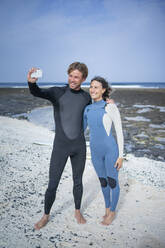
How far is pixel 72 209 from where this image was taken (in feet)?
12.8

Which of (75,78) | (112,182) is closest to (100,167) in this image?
(112,182)

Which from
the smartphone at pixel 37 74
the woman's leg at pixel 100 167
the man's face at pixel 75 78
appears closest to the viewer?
the smartphone at pixel 37 74

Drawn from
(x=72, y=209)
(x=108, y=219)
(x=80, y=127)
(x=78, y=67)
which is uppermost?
(x=78, y=67)

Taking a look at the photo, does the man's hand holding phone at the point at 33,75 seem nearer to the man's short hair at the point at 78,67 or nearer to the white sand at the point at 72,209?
the man's short hair at the point at 78,67

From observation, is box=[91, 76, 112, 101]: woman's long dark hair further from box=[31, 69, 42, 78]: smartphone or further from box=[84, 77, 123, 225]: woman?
box=[31, 69, 42, 78]: smartphone

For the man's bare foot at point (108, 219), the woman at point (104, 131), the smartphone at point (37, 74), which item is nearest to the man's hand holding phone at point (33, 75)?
the smartphone at point (37, 74)

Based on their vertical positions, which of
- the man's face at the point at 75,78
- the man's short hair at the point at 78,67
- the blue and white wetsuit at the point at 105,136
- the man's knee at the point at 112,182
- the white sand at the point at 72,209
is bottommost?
the white sand at the point at 72,209

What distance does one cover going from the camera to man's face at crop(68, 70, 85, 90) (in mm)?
3008

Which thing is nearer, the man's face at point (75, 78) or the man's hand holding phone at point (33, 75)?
the man's hand holding phone at point (33, 75)

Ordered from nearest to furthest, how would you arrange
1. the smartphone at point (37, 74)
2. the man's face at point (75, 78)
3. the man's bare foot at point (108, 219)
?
the smartphone at point (37, 74)
the man's face at point (75, 78)
the man's bare foot at point (108, 219)

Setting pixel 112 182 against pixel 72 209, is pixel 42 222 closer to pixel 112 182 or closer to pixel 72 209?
pixel 72 209

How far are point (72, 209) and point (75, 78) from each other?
8.61ft

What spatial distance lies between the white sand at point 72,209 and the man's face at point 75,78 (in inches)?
96.7

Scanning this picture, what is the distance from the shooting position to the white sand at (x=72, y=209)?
3.05 m
